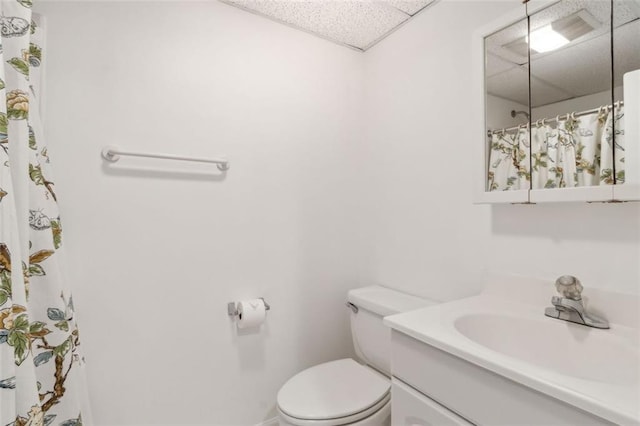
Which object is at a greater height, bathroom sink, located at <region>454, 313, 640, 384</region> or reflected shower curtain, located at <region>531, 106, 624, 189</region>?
reflected shower curtain, located at <region>531, 106, 624, 189</region>

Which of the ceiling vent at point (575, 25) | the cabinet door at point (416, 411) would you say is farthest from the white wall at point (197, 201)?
the ceiling vent at point (575, 25)

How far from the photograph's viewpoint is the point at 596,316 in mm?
921

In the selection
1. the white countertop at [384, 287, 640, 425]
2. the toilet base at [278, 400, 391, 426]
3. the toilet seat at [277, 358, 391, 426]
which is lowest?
the toilet base at [278, 400, 391, 426]

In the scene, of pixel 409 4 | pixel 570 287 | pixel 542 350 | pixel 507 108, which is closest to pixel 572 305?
pixel 570 287

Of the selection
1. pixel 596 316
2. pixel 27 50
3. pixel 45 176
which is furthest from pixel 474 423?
pixel 27 50

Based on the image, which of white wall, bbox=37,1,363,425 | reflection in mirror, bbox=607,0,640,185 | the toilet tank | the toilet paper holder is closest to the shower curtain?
white wall, bbox=37,1,363,425

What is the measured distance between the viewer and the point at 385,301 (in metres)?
1.43

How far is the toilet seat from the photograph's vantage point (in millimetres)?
1127

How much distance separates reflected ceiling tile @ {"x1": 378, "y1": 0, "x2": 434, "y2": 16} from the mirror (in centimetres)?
45

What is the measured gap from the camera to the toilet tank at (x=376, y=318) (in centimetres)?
137

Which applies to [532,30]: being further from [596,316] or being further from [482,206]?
[596,316]

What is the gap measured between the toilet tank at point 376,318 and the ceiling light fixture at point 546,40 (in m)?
1.02

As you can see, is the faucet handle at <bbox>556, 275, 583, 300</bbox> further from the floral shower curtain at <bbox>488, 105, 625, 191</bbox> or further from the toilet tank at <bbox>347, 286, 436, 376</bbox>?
the toilet tank at <bbox>347, 286, 436, 376</bbox>

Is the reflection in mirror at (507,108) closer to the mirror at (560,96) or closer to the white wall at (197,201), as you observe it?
the mirror at (560,96)
